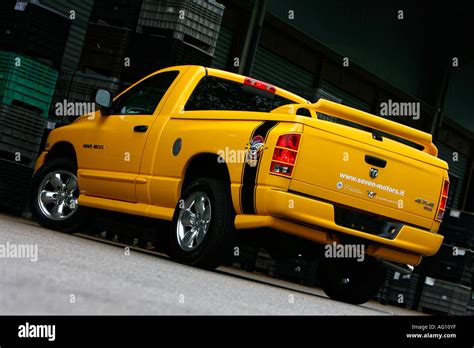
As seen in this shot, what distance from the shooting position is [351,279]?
9.91m

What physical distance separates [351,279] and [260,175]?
2.18m

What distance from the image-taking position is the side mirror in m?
10.4

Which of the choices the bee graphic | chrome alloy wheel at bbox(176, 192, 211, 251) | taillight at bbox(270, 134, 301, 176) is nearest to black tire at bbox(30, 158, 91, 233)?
chrome alloy wheel at bbox(176, 192, 211, 251)

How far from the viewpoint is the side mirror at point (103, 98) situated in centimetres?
1044

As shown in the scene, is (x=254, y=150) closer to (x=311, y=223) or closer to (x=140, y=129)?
(x=311, y=223)

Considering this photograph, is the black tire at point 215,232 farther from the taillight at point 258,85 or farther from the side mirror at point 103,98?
the side mirror at point 103,98

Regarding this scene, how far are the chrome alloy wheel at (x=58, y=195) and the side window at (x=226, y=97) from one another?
199 centimetres

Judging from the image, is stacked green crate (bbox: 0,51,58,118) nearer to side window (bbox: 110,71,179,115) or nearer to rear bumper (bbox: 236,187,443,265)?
side window (bbox: 110,71,179,115)

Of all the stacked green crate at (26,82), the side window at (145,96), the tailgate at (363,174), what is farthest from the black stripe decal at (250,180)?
the stacked green crate at (26,82)

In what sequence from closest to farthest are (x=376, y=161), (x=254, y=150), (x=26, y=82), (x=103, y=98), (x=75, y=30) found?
1. (x=254, y=150)
2. (x=376, y=161)
3. (x=103, y=98)
4. (x=26, y=82)
5. (x=75, y=30)

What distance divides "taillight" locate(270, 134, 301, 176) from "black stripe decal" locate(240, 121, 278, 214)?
0.18 metres

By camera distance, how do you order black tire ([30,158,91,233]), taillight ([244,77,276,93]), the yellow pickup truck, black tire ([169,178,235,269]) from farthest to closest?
black tire ([30,158,91,233]) → taillight ([244,77,276,93]) → black tire ([169,178,235,269]) → the yellow pickup truck

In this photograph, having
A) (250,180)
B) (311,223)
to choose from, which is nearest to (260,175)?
(250,180)

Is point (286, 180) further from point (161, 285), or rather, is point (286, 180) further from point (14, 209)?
point (14, 209)
